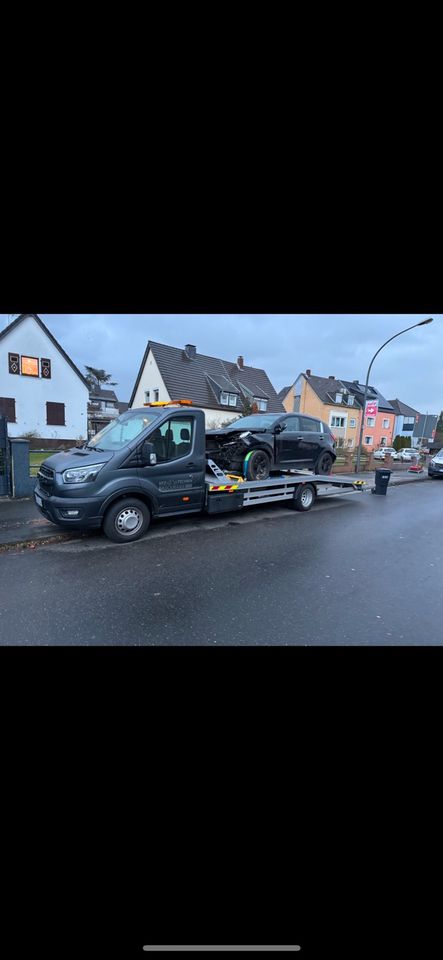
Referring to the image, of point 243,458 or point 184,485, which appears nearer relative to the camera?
point 184,485

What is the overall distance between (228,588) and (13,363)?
22121mm

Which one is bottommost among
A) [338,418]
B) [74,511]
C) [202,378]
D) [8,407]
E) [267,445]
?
[74,511]

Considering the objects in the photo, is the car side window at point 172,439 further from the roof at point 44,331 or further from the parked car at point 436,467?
the roof at point 44,331

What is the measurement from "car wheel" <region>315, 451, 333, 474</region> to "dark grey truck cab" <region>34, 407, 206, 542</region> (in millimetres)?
3663

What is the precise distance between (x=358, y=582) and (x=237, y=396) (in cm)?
2384

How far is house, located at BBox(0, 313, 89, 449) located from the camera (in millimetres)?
21000

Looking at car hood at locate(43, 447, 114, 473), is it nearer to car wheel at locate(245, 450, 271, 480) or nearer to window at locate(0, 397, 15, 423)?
car wheel at locate(245, 450, 271, 480)

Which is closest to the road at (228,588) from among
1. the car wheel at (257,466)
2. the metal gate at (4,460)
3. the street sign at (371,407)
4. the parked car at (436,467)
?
the car wheel at (257,466)

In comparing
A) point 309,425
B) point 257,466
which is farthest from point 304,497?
point 309,425

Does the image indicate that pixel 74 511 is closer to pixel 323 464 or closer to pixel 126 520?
pixel 126 520

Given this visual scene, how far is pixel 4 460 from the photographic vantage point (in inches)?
316
